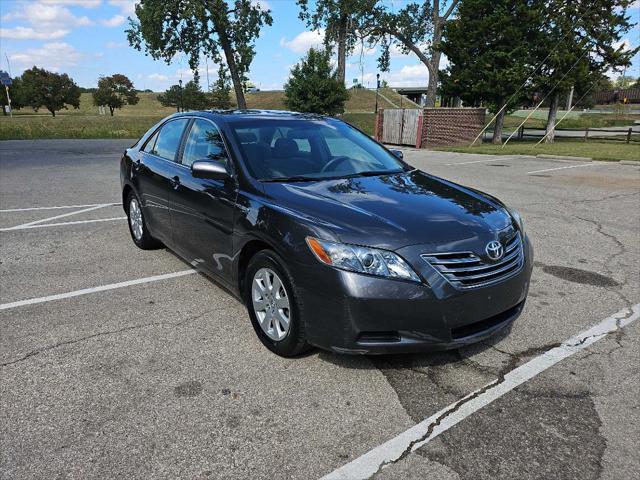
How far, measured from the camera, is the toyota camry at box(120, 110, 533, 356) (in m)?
2.68

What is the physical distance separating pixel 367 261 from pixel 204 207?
67.8 inches

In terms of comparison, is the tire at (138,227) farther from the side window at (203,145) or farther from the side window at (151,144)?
the side window at (203,145)

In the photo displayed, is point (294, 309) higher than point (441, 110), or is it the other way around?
point (441, 110)

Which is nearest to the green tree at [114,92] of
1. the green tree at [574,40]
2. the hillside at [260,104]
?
the hillside at [260,104]

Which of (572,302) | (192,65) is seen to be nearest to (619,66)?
(572,302)

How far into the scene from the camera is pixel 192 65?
4059 cm

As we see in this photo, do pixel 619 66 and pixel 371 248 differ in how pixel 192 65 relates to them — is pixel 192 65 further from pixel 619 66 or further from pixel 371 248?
pixel 371 248

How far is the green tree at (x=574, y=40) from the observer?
24.0 m

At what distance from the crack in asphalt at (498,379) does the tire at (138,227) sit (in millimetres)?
3800

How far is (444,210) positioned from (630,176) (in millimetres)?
11979

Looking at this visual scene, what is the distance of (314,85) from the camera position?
30.6m

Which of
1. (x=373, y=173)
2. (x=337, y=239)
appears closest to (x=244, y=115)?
(x=373, y=173)

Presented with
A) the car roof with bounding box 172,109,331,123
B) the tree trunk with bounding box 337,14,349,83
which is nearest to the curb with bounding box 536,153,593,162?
the car roof with bounding box 172,109,331,123

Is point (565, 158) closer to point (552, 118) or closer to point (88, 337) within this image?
point (552, 118)
